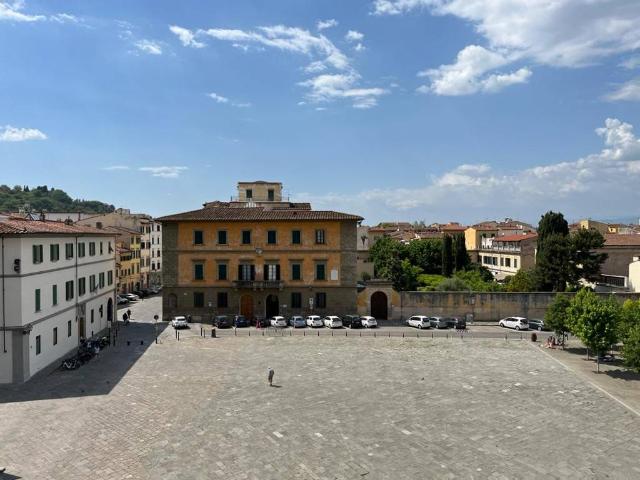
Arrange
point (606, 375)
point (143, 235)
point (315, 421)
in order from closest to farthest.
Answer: point (315, 421), point (606, 375), point (143, 235)

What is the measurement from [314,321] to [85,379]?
23.0 m

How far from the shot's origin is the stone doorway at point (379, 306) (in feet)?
174

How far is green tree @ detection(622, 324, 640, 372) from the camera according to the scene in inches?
1119

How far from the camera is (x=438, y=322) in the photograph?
161 feet

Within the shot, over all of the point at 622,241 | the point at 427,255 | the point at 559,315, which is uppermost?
the point at 622,241

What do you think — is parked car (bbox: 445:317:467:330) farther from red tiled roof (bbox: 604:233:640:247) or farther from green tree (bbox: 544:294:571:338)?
red tiled roof (bbox: 604:233:640:247)

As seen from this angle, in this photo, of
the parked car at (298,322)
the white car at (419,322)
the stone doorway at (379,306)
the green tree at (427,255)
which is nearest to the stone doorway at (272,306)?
the parked car at (298,322)

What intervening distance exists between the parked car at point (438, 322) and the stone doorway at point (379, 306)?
5419 mm

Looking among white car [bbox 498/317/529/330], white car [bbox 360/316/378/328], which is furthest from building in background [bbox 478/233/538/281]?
white car [bbox 360/316/378/328]

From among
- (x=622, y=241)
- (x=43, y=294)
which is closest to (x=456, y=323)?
(x=622, y=241)

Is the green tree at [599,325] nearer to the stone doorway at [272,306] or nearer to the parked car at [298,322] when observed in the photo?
the parked car at [298,322]

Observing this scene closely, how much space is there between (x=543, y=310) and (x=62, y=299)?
4495 cm

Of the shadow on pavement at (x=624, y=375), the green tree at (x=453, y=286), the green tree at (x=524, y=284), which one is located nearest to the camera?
the shadow on pavement at (x=624, y=375)

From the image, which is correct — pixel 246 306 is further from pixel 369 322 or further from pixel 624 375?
pixel 624 375
